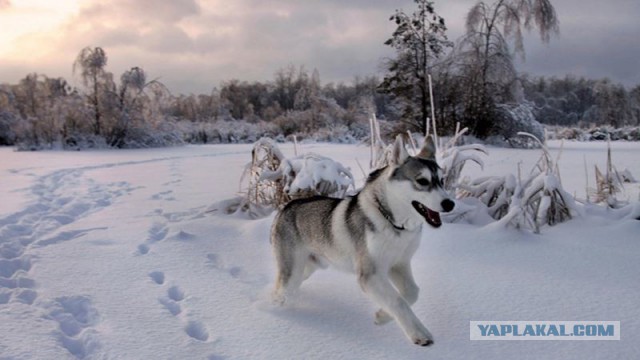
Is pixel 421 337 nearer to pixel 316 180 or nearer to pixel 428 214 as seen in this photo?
pixel 428 214

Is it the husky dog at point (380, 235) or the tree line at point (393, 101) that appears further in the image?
the tree line at point (393, 101)

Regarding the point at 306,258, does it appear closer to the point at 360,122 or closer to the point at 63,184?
the point at 63,184

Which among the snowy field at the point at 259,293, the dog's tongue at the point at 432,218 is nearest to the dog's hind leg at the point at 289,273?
the snowy field at the point at 259,293

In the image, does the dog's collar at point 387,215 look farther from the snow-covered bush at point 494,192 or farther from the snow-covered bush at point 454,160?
the snow-covered bush at point 454,160

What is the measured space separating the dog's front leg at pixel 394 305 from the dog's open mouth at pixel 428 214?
0.41 m

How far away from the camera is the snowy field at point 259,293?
266cm

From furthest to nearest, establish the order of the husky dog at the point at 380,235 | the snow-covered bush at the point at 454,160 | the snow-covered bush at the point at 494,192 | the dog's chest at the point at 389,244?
the snow-covered bush at the point at 454,160
the snow-covered bush at the point at 494,192
the dog's chest at the point at 389,244
the husky dog at the point at 380,235

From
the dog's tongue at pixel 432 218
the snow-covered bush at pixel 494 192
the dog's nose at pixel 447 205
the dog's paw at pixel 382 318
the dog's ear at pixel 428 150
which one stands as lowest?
the dog's paw at pixel 382 318

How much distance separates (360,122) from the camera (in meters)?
37.6

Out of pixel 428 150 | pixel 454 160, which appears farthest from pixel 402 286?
pixel 454 160

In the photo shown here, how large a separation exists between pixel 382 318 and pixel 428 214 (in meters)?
0.71

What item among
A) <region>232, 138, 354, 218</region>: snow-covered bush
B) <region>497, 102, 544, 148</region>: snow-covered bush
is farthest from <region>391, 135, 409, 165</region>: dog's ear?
<region>497, 102, 544, 148</region>: snow-covered bush

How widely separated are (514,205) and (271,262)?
2.35m

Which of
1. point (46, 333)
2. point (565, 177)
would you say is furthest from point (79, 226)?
point (565, 177)
